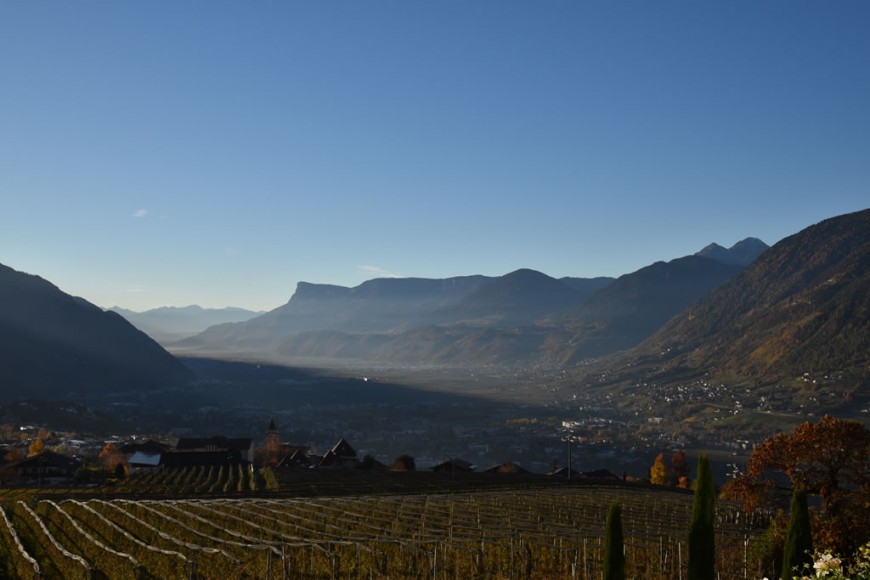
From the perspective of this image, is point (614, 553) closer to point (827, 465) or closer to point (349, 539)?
point (827, 465)

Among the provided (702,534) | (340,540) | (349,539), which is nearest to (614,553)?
(702,534)

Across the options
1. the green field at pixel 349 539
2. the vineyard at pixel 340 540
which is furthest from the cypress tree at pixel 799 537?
the vineyard at pixel 340 540

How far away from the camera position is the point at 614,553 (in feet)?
82.2

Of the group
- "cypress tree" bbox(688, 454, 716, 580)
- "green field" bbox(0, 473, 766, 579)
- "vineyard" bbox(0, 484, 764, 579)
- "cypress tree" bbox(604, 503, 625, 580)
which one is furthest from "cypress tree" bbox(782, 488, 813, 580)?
"vineyard" bbox(0, 484, 764, 579)

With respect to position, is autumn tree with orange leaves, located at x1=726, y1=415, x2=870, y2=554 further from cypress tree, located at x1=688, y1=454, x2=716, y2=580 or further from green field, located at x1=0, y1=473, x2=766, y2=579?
cypress tree, located at x1=688, y1=454, x2=716, y2=580

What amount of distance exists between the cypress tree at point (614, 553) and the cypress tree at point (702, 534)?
3357mm

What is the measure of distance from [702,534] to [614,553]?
3905 mm

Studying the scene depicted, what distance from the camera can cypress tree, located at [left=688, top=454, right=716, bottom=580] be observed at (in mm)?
26734

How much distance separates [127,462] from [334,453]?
31985 mm

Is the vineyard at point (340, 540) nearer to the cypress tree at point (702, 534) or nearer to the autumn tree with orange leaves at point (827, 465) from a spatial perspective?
the autumn tree with orange leaves at point (827, 465)

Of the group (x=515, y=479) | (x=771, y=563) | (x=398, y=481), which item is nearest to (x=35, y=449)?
(x=398, y=481)

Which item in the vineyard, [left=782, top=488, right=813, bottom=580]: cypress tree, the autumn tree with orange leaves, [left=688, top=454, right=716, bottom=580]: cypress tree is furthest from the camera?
the autumn tree with orange leaves

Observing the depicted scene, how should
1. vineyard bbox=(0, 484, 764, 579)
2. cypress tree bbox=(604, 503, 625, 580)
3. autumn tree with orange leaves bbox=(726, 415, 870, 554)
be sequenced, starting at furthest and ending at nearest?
autumn tree with orange leaves bbox=(726, 415, 870, 554) → vineyard bbox=(0, 484, 764, 579) → cypress tree bbox=(604, 503, 625, 580)

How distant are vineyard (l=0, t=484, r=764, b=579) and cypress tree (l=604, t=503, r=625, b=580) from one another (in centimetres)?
1008
